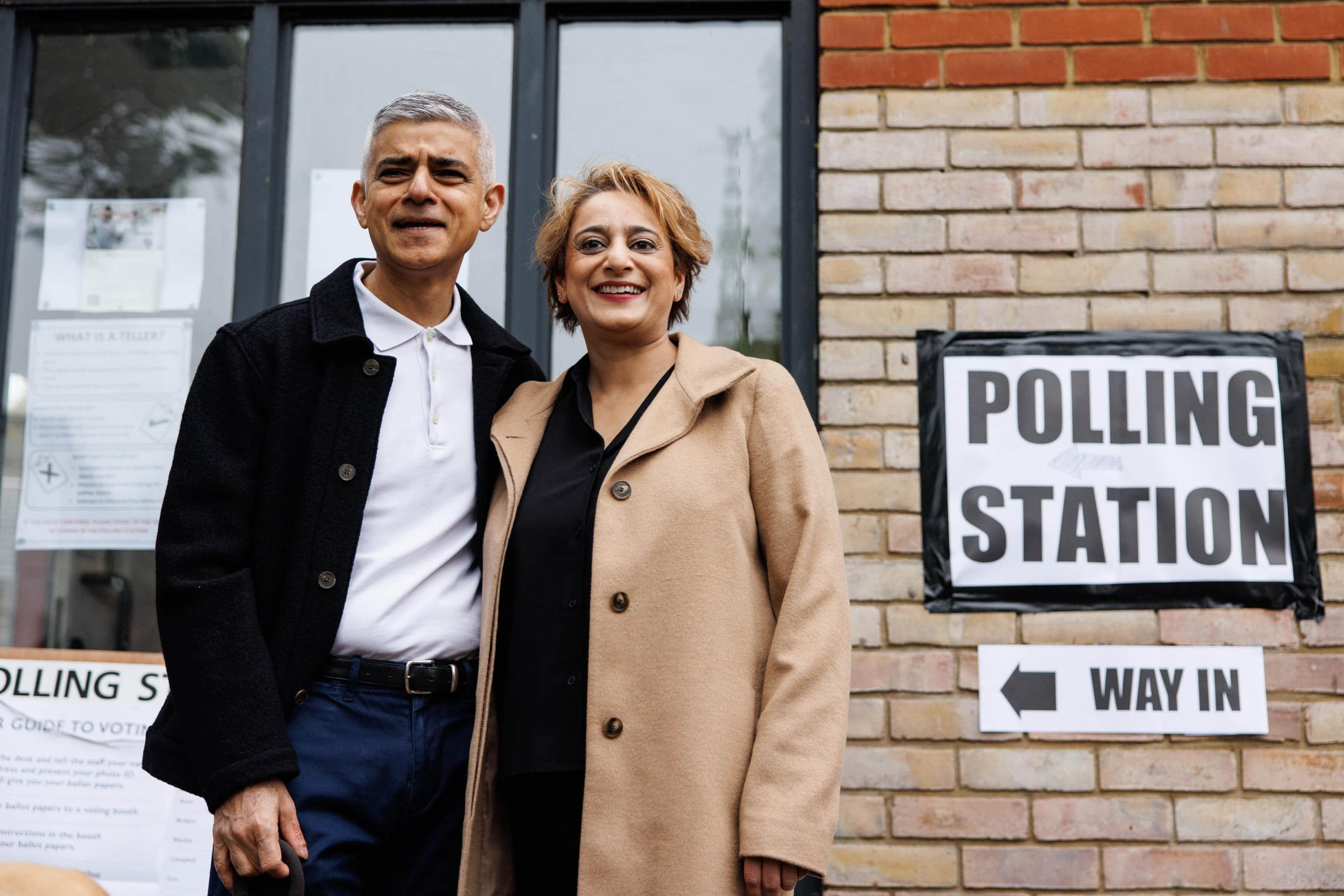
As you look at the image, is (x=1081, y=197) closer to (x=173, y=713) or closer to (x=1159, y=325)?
(x=1159, y=325)

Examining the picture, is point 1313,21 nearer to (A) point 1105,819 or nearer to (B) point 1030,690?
(B) point 1030,690

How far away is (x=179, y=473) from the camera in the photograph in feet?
6.62

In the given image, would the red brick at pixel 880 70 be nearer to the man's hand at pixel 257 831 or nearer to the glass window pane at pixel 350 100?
the glass window pane at pixel 350 100

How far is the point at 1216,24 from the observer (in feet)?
10.6

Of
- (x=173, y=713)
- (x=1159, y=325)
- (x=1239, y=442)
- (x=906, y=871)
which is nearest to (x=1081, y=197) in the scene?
(x=1159, y=325)

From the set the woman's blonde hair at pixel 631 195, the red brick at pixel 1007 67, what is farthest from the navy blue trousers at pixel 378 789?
the red brick at pixel 1007 67

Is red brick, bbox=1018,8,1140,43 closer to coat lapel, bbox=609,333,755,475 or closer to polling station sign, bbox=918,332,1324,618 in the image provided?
polling station sign, bbox=918,332,1324,618

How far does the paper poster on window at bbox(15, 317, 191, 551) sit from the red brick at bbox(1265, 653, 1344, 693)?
121 inches

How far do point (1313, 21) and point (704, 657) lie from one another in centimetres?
260

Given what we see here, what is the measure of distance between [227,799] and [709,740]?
2.55 feet

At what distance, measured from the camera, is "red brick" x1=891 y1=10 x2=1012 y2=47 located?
326 centimetres

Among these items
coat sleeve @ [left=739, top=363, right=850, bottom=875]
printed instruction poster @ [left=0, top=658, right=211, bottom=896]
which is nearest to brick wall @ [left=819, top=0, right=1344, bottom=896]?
coat sleeve @ [left=739, top=363, right=850, bottom=875]

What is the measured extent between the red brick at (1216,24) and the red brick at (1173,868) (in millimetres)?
2139

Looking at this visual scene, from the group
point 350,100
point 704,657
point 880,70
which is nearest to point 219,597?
point 704,657
